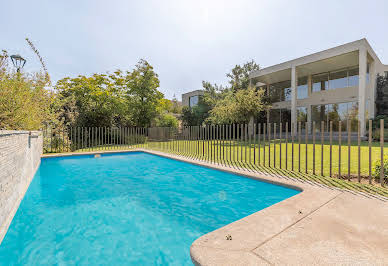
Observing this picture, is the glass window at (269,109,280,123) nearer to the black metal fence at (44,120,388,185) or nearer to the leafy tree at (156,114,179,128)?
the black metal fence at (44,120,388,185)

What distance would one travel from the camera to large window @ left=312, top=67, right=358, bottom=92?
15748 millimetres

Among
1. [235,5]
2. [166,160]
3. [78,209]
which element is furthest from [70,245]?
[235,5]

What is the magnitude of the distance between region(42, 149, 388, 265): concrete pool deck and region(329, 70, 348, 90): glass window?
662 inches

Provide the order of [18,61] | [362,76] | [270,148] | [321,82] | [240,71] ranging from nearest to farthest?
[18,61] < [270,148] < [362,76] < [321,82] < [240,71]

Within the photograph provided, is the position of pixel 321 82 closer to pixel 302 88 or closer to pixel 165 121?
pixel 302 88

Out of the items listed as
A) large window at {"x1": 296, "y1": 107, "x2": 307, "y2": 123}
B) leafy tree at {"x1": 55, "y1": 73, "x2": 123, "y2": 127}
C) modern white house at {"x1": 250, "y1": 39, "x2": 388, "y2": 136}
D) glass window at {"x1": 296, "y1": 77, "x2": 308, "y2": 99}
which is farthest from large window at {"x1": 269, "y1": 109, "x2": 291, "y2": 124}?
leafy tree at {"x1": 55, "y1": 73, "x2": 123, "y2": 127}

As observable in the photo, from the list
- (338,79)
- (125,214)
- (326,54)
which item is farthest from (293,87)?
(125,214)

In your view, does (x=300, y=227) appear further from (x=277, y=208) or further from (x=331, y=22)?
(x=331, y=22)

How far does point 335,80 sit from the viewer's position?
16.5m

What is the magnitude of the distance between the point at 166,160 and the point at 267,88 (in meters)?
16.4

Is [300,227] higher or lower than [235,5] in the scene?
lower

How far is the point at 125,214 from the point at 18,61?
7219mm

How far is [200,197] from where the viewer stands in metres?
4.54

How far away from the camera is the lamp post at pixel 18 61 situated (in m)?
6.79
